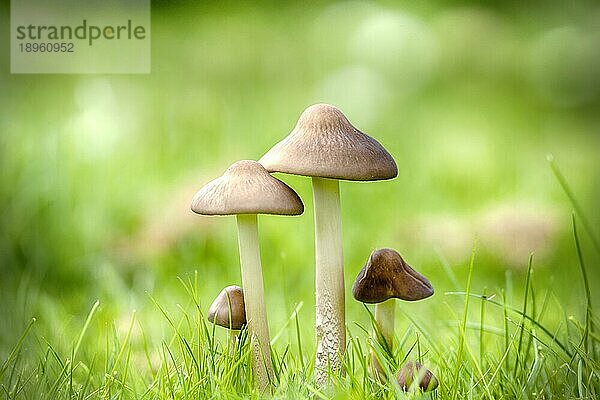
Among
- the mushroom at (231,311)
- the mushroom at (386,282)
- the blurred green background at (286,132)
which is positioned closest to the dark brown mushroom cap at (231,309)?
the mushroom at (231,311)

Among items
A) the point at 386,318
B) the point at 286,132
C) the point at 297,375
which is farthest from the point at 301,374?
the point at 286,132

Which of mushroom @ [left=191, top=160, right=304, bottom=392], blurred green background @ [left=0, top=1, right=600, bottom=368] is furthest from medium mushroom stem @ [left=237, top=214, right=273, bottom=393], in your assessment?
blurred green background @ [left=0, top=1, right=600, bottom=368]

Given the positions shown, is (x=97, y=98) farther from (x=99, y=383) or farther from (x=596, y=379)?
(x=596, y=379)

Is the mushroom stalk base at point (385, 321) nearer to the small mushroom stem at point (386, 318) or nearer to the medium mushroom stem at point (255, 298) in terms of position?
the small mushroom stem at point (386, 318)

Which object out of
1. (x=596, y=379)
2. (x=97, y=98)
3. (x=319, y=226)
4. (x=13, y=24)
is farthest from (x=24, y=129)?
(x=596, y=379)

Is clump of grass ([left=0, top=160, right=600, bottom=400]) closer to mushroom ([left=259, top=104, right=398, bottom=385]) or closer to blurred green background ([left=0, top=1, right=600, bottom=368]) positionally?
mushroom ([left=259, top=104, right=398, bottom=385])

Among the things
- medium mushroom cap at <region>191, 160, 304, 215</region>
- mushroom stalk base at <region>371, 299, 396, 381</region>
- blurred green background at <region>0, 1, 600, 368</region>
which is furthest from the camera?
blurred green background at <region>0, 1, 600, 368</region>
